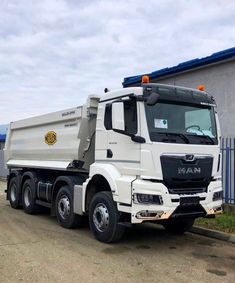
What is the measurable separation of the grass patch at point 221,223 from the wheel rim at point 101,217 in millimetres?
2631

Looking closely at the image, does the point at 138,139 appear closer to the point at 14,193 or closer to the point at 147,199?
the point at 147,199

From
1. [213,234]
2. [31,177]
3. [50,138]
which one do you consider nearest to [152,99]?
[213,234]

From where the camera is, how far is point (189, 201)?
7.71 m

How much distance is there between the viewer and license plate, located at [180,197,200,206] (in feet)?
25.0

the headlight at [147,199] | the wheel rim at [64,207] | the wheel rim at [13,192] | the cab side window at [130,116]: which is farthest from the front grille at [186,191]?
the wheel rim at [13,192]

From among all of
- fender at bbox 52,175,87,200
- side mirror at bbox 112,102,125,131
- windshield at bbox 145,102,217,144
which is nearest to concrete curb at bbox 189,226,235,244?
windshield at bbox 145,102,217,144

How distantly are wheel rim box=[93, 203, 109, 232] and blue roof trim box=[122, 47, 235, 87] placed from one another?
6.62 meters

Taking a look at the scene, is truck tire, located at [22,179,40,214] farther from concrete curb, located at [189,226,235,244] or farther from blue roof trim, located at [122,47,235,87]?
blue roof trim, located at [122,47,235,87]

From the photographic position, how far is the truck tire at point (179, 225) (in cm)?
917

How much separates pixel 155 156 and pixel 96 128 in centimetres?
195

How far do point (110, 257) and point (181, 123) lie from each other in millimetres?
2741

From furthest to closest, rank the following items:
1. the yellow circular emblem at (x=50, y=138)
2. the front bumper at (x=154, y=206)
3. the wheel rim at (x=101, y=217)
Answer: the yellow circular emblem at (x=50, y=138) → the wheel rim at (x=101, y=217) → the front bumper at (x=154, y=206)

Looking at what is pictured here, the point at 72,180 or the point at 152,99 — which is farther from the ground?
the point at 152,99

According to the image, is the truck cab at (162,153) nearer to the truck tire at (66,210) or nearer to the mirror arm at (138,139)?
the mirror arm at (138,139)
